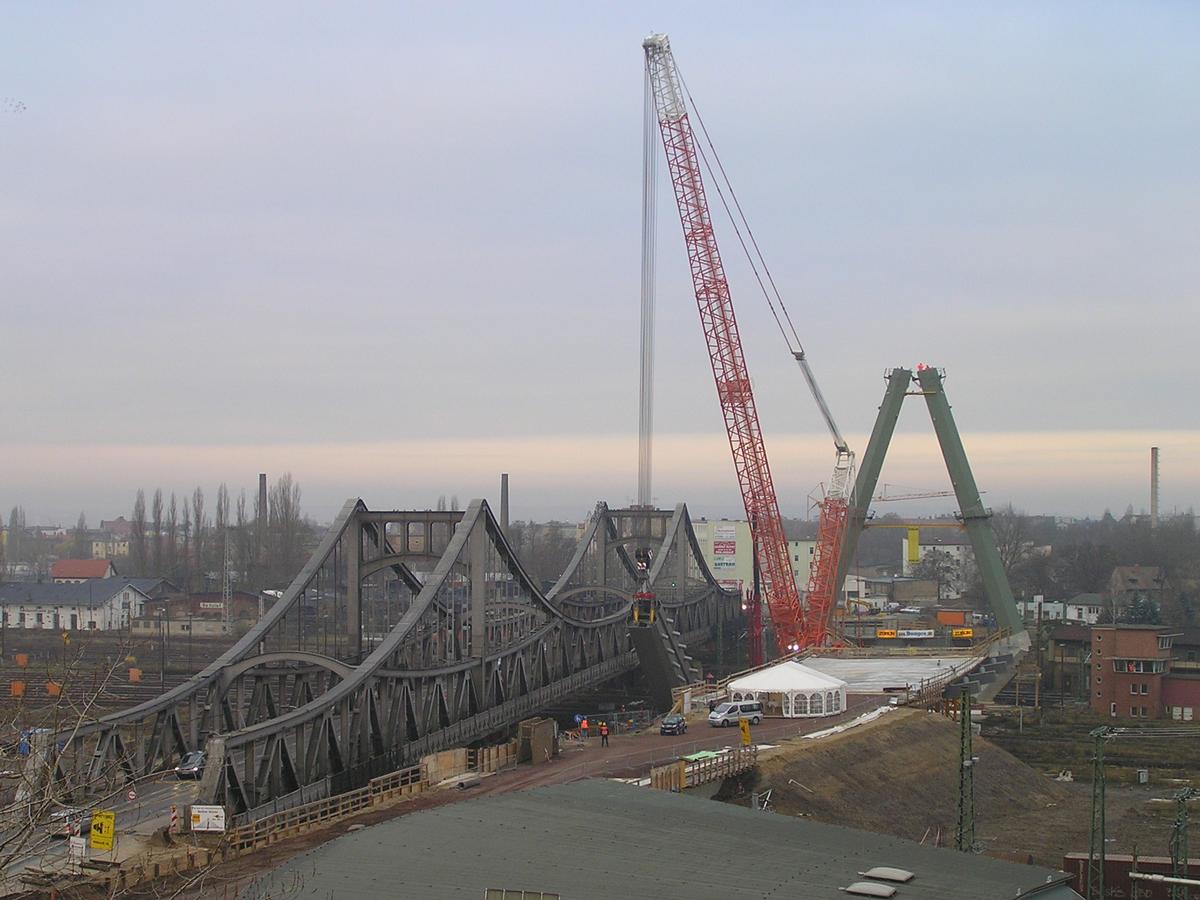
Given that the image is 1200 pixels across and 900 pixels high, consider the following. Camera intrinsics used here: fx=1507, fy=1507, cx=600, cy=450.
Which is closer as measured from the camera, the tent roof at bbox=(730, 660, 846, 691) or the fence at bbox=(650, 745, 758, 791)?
the fence at bbox=(650, 745, 758, 791)

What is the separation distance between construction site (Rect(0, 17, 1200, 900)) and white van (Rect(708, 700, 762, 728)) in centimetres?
19

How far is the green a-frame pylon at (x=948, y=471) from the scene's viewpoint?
344 feet

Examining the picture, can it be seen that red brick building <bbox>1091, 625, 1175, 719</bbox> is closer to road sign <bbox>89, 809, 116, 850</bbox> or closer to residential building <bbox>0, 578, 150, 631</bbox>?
road sign <bbox>89, 809, 116, 850</bbox>

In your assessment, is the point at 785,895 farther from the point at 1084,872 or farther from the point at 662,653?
the point at 662,653

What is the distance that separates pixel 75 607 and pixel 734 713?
101427mm

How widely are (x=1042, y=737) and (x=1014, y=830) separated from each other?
26072mm

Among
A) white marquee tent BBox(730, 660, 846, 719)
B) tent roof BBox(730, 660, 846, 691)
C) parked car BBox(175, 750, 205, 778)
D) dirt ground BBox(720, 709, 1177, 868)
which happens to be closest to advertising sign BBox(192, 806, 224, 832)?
parked car BBox(175, 750, 205, 778)

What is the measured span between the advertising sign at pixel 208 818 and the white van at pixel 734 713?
28173 millimetres

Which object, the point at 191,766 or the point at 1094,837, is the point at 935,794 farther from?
the point at 191,766

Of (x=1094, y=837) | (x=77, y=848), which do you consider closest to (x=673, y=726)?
(x=1094, y=837)

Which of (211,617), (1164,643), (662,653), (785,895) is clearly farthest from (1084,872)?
(211,617)

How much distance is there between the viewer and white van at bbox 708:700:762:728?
64875 millimetres

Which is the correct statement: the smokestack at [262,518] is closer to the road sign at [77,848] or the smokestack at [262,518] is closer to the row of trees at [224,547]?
the row of trees at [224,547]

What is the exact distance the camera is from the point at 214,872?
37.2m
